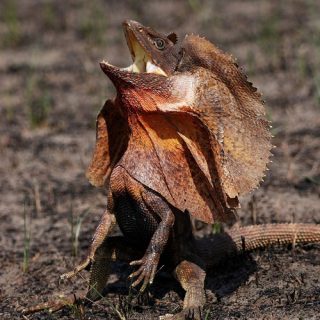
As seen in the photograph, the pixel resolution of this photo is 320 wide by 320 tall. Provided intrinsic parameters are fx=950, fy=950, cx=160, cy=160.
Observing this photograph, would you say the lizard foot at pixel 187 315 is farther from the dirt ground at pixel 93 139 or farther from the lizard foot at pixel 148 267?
the lizard foot at pixel 148 267

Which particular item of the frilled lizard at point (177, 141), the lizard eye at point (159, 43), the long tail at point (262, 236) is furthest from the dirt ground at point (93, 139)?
the lizard eye at point (159, 43)

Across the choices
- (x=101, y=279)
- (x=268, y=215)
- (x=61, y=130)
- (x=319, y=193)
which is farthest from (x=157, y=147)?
(x=61, y=130)

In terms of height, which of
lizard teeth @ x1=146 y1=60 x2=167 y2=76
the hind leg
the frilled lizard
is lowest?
the hind leg

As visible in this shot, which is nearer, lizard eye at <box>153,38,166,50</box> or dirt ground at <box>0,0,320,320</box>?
lizard eye at <box>153,38,166,50</box>

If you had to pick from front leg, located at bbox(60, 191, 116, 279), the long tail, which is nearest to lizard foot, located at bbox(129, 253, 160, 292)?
front leg, located at bbox(60, 191, 116, 279)

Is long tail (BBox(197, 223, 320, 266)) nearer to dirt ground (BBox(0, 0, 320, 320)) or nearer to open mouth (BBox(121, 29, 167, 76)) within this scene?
dirt ground (BBox(0, 0, 320, 320))

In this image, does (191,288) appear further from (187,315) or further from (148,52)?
(148,52)

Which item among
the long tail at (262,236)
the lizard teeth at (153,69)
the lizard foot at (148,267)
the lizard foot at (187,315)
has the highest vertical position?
the lizard teeth at (153,69)

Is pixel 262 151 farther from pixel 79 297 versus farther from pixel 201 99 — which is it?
pixel 79 297
